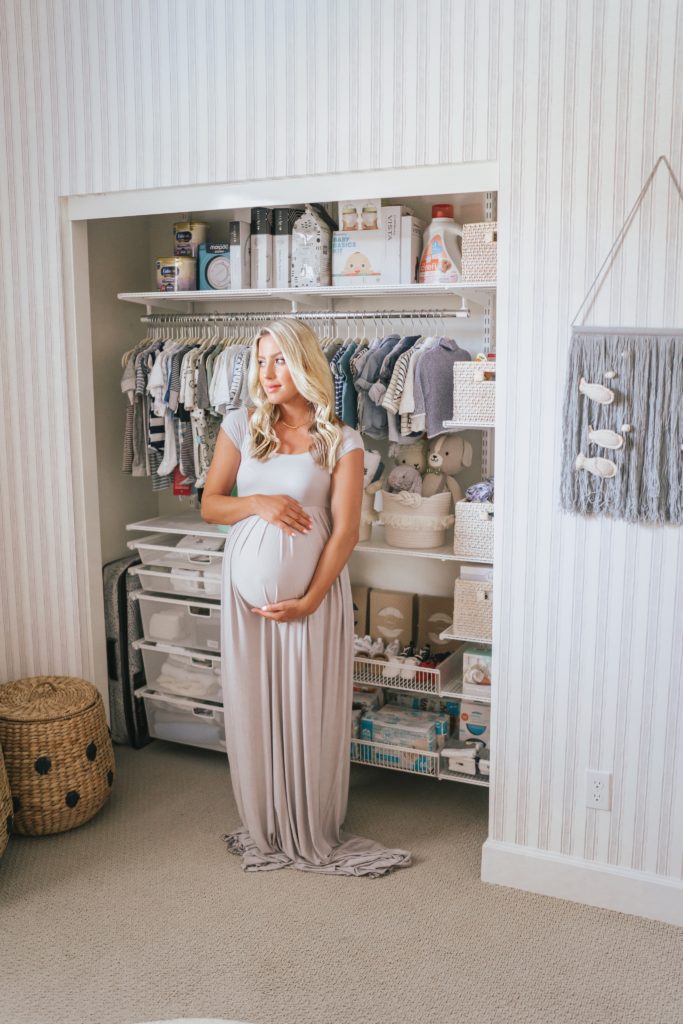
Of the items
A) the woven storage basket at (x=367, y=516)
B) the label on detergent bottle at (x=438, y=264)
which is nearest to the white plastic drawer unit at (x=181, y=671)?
→ the woven storage basket at (x=367, y=516)

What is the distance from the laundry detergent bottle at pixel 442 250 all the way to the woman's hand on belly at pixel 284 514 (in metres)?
0.92

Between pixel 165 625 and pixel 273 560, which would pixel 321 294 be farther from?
pixel 165 625

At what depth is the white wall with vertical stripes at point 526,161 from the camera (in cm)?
231

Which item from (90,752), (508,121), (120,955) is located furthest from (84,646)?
(508,121)

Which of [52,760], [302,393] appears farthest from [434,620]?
[52,760]

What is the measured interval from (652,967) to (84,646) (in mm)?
2095

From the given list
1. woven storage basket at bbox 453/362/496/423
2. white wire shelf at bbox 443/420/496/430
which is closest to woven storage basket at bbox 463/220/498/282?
woven storage basket at bbox 453/362/496/423

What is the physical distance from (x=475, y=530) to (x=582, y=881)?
1087mm

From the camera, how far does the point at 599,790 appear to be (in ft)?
8.31

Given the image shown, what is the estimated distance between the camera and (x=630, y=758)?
2490 millimetres

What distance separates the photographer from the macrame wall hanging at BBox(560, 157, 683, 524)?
7.58 feet

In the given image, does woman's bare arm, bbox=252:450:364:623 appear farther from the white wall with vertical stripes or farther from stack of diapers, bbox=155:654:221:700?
stack of diapers, bbox=155:654:221:700

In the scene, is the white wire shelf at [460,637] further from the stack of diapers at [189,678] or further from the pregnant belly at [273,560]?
the stack of diapers at [189,678]

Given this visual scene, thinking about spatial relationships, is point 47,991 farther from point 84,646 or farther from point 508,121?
point 508,121
